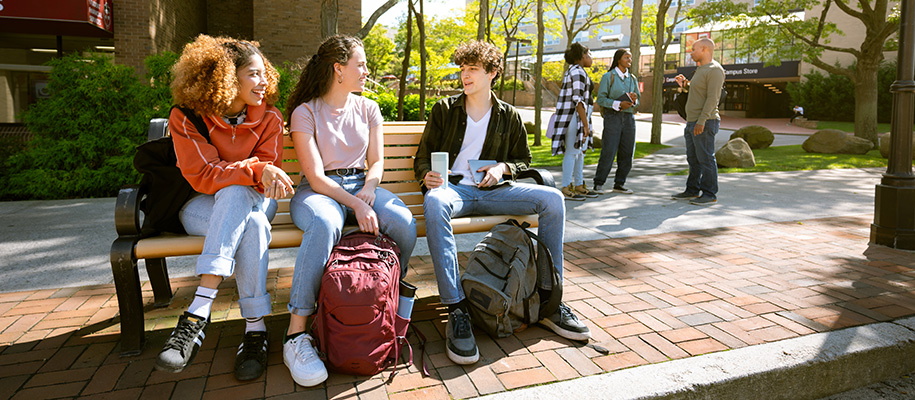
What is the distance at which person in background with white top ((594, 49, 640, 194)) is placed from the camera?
309 inches

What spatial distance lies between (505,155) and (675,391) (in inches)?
70.7

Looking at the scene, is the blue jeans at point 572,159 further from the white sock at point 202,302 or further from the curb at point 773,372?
the white sock at point 202,302

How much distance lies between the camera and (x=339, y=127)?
11.1 ft

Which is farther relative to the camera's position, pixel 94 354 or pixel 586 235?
pixel 586 235

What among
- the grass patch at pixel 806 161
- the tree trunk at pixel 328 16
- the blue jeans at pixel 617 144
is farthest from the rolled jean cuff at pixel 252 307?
the grass patch at pixel 806 161

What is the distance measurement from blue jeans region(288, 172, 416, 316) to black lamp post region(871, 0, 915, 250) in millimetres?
4293

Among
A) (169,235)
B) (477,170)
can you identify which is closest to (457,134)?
(477,170)

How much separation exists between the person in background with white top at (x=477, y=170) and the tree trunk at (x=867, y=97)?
1776cm

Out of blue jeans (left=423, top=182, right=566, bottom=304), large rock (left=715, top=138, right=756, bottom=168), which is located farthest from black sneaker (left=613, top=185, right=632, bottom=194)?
blue jeans (left=423, top=182, right=566, bottom=304)

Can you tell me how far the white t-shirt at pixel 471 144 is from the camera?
376 centimetres

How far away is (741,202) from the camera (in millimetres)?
7363

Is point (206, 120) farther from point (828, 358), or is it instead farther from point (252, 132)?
point (828, 358)

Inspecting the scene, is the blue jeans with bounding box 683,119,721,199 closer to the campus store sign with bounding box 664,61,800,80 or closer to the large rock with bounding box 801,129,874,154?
the large rock with bounding box 801,129,874,154

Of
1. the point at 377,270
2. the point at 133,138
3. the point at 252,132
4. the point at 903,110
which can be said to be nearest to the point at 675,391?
the point at 377,270
